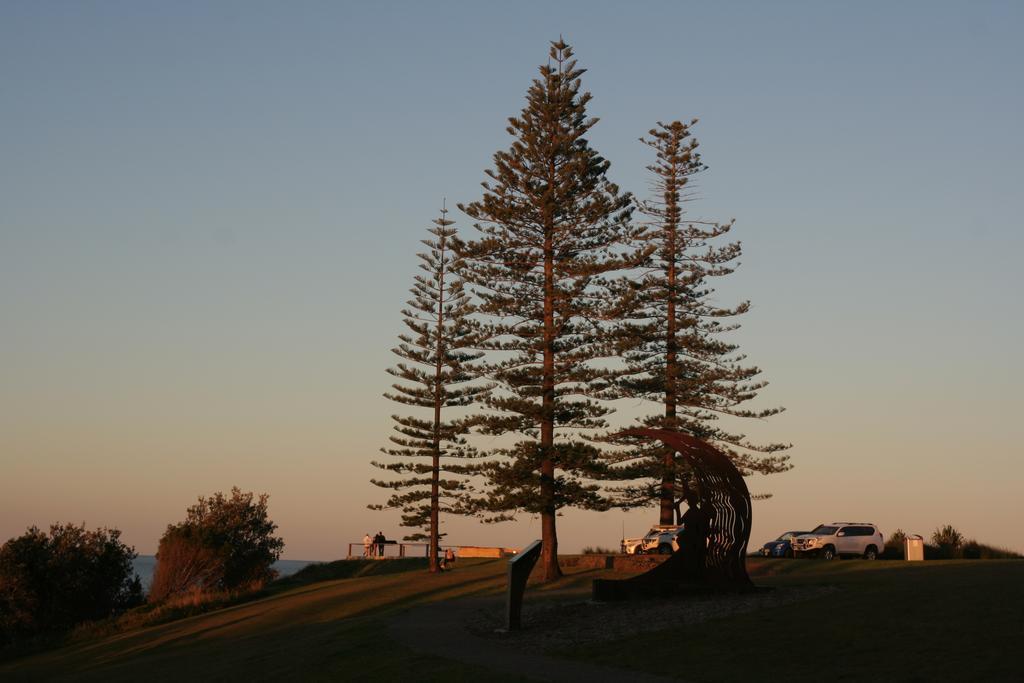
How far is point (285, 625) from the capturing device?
23.2m

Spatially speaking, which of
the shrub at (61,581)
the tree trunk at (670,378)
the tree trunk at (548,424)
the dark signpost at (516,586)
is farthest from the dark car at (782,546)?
the shrub at (61,581)

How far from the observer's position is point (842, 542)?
31.4 m

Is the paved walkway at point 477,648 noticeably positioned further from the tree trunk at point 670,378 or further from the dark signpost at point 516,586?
the tree trunk at point 670,378

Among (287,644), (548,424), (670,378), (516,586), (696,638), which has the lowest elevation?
(287,644)

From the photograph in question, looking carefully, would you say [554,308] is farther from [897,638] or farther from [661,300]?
[897,638]

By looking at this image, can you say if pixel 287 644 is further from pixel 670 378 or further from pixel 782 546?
pixel 670 378

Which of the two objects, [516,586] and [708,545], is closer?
[516,586]

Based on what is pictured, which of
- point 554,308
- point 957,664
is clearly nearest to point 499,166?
point 554,308

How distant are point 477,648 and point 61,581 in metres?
23.6

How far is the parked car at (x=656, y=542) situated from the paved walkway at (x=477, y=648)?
411 inches

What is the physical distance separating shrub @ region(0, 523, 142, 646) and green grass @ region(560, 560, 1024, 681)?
80.4ft

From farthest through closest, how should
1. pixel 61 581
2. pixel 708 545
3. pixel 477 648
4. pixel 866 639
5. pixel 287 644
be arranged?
1. pixel 61 581
2. pixel 708 545
3. pixel 287 644
4. pixel 477 648
5. pixel 866 639

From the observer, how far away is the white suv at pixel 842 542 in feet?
103

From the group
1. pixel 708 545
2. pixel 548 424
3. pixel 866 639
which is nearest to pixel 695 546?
pixel 708 545
